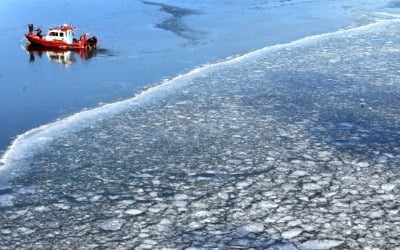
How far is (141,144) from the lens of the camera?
852 centimetres

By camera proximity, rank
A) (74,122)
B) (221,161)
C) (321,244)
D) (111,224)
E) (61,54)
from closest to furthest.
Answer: (321,244), (111,224), (221,161), (74,122), (61,54)

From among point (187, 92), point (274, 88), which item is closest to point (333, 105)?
point (274, 88)

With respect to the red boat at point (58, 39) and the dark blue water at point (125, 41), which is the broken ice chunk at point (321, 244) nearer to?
the dark blue water at point (125, 41)

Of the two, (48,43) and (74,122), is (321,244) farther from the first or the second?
(48,43)

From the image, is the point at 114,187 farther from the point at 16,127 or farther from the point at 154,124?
the point at 16,127

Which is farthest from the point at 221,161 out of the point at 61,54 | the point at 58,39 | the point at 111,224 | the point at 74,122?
the point at 58,39

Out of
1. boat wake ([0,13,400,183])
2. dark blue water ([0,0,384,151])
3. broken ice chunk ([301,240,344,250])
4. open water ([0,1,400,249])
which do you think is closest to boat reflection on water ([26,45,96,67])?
dark blue water ([0,0,384,151])

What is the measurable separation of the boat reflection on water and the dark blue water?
8 cm

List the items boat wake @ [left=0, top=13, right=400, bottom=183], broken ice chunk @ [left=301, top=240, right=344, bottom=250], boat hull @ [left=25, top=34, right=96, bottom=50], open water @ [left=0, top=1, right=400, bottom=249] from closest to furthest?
1. broken ice chunk @ [left=301, top=240, right=344, bottom=250]
2. open water @ [left=0, top=1, right=400, bottom=249]
3. boat wake @ [left=0, top=13, right=400, bottom=183]
4. boat hull @ [left=25, top=34, right=96, bottom=50]

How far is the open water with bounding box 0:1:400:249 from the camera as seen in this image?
595 cm

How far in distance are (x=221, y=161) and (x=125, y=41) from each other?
34.3 feet

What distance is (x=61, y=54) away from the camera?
1628cm

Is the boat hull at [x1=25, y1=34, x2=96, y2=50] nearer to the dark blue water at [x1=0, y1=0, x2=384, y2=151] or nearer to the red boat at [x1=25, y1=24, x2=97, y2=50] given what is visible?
the red boat at [x1=25, y1=24, x2=97, y2=50]

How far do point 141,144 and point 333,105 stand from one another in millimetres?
3723
